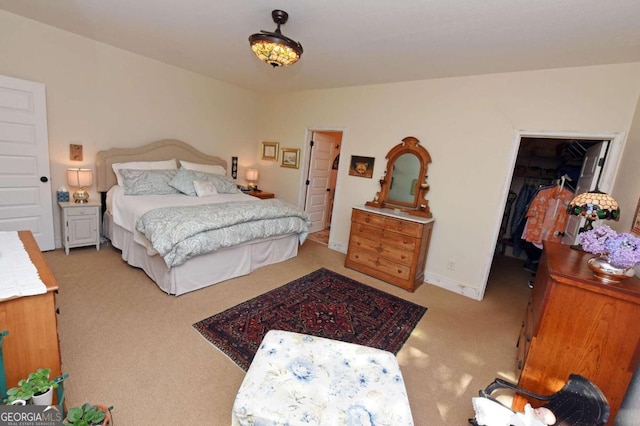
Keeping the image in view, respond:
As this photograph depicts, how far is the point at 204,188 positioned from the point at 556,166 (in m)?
5.62

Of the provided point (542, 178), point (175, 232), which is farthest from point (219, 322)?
point (542, 178)

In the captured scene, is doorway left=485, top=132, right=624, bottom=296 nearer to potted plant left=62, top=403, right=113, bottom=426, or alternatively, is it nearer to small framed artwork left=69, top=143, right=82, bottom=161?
potted plant left=62, top=403, right=113, bottom=426

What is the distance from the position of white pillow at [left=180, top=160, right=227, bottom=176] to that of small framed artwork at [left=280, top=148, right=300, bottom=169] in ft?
3.50

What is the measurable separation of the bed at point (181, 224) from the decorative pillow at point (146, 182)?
11mm

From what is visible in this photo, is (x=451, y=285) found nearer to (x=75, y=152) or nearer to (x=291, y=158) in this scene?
(x=291, y=158)

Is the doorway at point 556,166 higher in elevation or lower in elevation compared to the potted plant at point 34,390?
higher

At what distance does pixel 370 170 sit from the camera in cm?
415

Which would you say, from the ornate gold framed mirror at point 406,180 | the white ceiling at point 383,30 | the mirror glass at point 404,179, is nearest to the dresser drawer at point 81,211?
the white ceiling at point 383,30

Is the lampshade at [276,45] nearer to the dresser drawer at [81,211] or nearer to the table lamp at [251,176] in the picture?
the dresser drawer at [81,211]

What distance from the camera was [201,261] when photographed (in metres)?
2.89

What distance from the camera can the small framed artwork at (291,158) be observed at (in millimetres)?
4992

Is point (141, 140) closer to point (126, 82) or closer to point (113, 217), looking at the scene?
point (126, 82)

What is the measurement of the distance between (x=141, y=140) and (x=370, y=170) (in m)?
3.35

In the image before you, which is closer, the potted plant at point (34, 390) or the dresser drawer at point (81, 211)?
the potted plant at point (34, 390)
